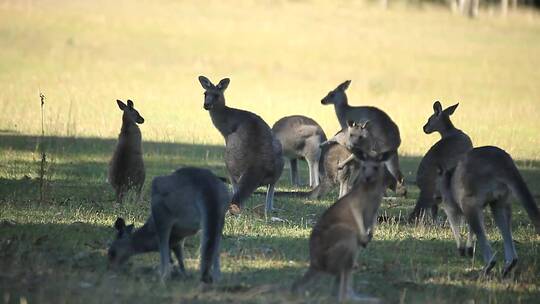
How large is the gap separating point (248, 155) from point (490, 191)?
3.78 metres

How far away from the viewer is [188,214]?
8273mm

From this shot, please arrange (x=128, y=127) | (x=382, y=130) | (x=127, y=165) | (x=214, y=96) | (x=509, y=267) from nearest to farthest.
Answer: (x=509, y=267), (x=127, y=165), (x=128, y=127), (x=214, y=96), (x=382, y=130)

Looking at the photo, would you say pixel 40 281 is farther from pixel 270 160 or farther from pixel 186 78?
pixel 186 78

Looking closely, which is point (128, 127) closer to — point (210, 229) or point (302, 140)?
point (302, 140)

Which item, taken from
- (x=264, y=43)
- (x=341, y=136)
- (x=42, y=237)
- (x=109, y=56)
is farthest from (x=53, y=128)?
(x=264, y=43)

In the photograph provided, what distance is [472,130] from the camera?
901 inches

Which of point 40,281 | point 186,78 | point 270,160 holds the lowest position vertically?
point 40,281

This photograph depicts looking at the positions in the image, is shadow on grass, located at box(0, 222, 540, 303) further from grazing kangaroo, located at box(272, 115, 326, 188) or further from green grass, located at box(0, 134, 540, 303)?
grazing kangaroo, located at box(272, 115, 326, 188)

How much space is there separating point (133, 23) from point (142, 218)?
32999 mm

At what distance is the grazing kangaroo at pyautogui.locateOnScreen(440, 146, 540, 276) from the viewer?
902cm

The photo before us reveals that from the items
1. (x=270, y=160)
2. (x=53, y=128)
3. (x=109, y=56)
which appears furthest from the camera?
(x=109, y=56)

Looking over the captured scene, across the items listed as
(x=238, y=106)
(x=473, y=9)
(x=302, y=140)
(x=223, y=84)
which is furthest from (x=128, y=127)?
(x=473, y=9)

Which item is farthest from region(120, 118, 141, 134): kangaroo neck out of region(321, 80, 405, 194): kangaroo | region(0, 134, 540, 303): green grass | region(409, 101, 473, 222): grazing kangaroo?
region(409, 101, 473, 222): grazing kangaroo

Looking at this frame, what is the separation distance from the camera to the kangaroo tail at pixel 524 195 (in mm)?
8922
